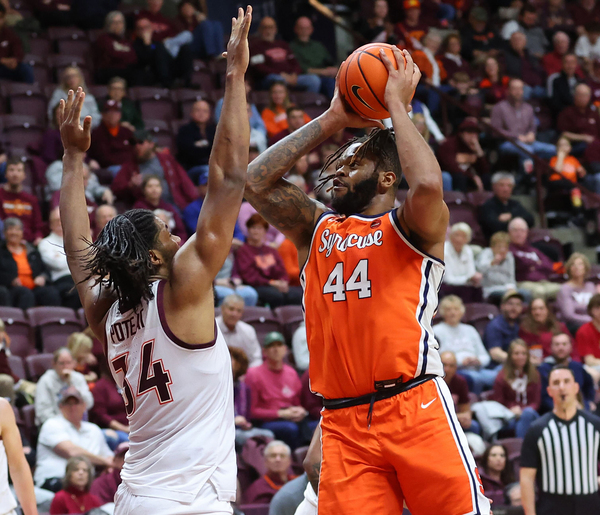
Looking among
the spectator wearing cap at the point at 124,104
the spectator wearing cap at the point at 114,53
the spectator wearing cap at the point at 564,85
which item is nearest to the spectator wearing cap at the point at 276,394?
the spectator wearing cap at the point at 124,104

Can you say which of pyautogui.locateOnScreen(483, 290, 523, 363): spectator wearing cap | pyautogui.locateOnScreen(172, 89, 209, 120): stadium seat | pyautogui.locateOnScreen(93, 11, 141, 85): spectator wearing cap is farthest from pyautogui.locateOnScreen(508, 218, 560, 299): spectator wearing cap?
pyautogui.locateOnScreen(93, 11, 141, 85): spectator wearing cap

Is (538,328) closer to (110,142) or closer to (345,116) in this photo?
(110,142)

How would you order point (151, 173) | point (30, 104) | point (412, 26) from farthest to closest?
point (412, 26), point (30, 104), point (151, 173)

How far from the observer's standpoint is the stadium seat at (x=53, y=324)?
27.3 ft

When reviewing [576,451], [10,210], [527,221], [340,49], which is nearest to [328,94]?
[340,49]

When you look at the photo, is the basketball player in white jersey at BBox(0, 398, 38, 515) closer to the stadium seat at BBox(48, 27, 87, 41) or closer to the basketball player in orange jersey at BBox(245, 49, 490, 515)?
the basketball player in orange jersey at BBox(245, 49, 490, 515)

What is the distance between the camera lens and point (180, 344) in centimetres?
317

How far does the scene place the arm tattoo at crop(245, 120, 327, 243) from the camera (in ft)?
13.5

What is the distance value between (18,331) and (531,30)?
10.7 meters

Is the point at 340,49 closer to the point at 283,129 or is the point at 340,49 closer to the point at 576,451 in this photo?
the point at 283,129

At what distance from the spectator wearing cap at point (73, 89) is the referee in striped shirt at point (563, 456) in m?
5.87

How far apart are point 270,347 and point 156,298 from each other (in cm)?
528

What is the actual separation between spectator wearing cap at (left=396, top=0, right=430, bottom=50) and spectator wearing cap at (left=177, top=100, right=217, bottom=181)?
161 inches

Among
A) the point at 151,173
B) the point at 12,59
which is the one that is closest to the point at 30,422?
the point at 151,173
